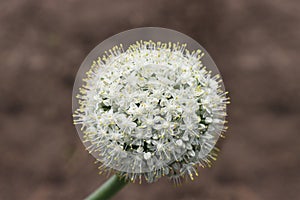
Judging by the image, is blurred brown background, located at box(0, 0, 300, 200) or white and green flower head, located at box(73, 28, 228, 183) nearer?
white and green flower head, located at box(73, 28, 228, 183)

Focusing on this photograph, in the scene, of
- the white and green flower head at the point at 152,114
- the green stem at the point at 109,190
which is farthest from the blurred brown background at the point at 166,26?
the white and green flower head at the point at 152,114

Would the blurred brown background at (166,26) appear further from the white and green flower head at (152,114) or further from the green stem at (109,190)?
the white and green flower head at (152,114)

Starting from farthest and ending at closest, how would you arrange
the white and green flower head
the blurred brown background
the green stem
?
1. the blurred brown background
2. the green stem
3. the white and green flower head

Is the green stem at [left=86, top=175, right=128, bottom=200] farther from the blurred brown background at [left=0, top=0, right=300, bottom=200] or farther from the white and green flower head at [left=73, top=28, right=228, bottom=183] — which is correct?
the blurred brown background at [left=0, top=0, right=300, bottom=200]

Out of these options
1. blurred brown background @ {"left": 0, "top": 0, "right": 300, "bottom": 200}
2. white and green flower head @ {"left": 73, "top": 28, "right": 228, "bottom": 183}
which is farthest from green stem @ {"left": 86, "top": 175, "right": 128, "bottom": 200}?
blurred brown background @ {"left": 0, "top": 0, "right": 300, "bottom": 200}

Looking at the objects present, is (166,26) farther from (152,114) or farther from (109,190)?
(152,114)
